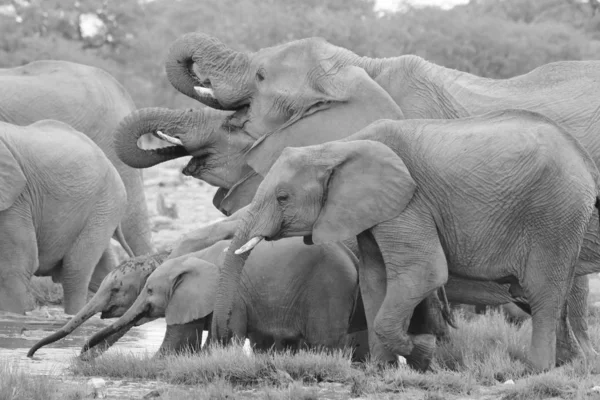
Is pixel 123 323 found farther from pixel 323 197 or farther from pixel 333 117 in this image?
pixel 333 117

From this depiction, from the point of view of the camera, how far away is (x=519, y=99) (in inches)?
334

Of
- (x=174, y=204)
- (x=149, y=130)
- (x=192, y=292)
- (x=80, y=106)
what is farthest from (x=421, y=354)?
(x=174, y=204)

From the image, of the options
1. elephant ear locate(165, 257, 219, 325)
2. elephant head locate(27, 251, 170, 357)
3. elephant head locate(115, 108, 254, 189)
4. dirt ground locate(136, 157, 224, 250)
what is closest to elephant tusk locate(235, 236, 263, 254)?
elephant ear locate(165, 257, 219, 325)

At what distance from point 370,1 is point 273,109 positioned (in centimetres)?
3905

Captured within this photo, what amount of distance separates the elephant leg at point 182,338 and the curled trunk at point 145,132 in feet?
5.07

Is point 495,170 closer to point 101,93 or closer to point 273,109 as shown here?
point 273,109

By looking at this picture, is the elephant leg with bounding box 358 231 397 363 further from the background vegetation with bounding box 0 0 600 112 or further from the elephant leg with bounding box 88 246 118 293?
the background vegetation with bounding box 0 0 600 112

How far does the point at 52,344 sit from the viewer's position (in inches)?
341

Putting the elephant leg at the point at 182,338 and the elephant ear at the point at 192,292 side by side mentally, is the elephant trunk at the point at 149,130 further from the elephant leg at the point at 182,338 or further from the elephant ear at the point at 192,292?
the elephant leg at the point at 182,338

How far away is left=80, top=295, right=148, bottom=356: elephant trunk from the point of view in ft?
25.7

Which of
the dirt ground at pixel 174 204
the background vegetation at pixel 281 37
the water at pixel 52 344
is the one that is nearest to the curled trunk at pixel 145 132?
the water at pixel 52 344

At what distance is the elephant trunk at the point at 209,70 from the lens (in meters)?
8.87

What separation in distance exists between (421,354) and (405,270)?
564 mm

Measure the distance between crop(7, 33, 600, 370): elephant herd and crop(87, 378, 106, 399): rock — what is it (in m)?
0.78
